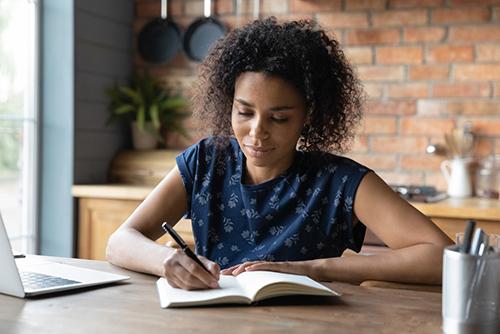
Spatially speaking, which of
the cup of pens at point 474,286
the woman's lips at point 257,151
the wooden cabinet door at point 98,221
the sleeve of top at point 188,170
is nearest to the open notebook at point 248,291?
the cup of pens at point 474,286

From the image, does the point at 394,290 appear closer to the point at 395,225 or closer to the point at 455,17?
the point at 395,225

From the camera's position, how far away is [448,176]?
3.40 meters

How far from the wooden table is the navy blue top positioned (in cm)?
40

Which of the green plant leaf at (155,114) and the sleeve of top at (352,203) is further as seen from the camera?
the green plant leaf at (155,114)

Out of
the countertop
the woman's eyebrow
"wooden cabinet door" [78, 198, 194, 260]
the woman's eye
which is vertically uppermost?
the woman's eyebrow

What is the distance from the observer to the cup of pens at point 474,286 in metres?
1.23

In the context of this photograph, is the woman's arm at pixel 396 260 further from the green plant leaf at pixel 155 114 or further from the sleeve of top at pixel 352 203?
the green plant leaf at pixel 155 114

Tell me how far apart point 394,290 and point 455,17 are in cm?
207

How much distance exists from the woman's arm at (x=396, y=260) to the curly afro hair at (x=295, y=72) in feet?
1.00

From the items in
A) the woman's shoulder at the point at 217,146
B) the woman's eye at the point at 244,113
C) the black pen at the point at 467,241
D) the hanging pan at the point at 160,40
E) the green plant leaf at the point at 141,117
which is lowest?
the black pen at the point at 467,241

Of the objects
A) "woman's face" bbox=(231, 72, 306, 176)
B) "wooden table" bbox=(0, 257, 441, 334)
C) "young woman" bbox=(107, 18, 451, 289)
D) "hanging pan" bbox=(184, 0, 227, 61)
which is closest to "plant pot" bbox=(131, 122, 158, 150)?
"hanging pan" bbox=(184, 0, 227, 61)

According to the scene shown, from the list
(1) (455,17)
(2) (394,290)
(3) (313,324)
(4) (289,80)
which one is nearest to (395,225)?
(2) (394,290)

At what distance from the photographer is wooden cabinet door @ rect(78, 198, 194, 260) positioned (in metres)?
3.51

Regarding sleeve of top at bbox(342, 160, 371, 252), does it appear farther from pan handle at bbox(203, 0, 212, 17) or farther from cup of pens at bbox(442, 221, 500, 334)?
pan handle at bbox(203, 0, 212, 17)
